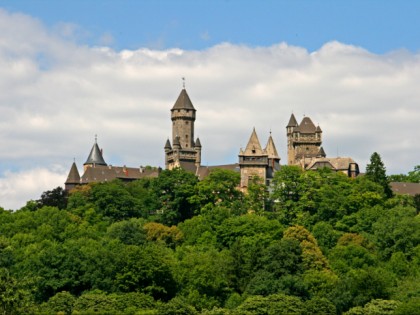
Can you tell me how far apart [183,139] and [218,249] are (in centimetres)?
5855

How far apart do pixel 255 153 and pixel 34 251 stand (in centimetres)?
3910

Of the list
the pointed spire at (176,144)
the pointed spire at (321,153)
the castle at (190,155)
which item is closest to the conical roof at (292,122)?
the castle at (190,155)

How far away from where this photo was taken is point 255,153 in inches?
4852

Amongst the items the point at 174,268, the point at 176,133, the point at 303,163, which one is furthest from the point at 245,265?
the point at 176,133

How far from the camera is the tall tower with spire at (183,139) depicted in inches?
5837

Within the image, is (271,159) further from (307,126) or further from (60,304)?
(60,304)

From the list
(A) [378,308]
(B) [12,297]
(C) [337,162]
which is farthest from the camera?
(C) [337,162]

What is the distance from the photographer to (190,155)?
493 ft

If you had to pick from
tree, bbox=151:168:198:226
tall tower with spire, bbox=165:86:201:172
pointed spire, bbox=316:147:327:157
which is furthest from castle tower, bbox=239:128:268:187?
pointed spire, bbox=316:147:327:157

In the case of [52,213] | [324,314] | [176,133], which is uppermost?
[176,133]

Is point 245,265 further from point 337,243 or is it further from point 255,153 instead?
point 255,153

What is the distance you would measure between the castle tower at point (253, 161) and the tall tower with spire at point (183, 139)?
72.7 ft

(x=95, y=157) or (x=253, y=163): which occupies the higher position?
(x=95, y=157)

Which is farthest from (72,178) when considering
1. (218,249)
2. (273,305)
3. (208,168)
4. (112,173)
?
(273,305)
